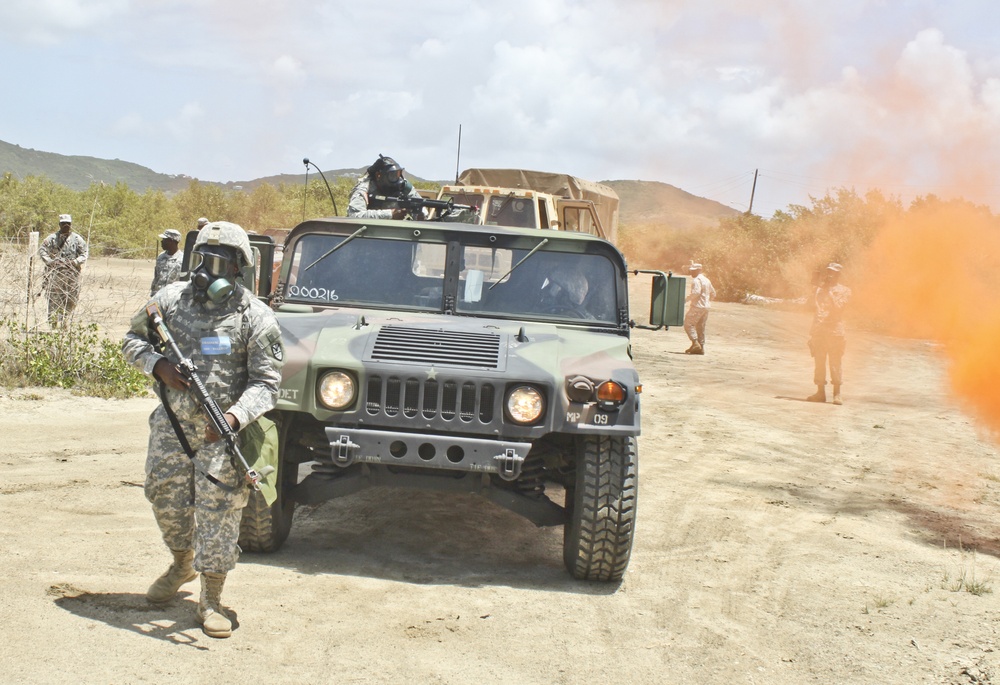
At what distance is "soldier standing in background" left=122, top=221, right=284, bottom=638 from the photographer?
434 centimetres

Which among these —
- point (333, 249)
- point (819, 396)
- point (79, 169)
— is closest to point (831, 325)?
point (819, 396)

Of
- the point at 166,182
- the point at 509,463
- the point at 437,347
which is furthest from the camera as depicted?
the point at 166,182

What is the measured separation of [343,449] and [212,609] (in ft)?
3.20

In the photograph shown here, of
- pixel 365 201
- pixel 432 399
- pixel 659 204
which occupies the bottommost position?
pixel 432 399

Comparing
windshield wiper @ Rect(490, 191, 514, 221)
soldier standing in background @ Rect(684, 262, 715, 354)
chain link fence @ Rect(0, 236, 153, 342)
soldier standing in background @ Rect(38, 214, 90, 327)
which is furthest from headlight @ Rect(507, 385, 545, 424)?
soldier standing in background @ Rect(684, 262, 715, 354)

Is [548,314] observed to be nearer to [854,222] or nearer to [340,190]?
[854,222]

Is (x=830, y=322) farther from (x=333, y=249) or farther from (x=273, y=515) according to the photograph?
(x=273, y=515)

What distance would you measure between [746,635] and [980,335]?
8.55 m

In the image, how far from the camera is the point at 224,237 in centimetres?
436

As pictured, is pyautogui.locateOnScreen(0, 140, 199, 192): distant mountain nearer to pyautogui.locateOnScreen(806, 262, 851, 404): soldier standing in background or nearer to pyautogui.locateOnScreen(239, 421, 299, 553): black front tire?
pyautogui.locateOnScreen(806, 262, 851, 404): soldier standing in background

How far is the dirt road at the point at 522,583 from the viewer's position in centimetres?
440

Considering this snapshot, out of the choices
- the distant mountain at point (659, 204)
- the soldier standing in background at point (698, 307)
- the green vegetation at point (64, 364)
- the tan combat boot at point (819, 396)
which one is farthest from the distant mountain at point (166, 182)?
the green vegetation at point (64, 364)

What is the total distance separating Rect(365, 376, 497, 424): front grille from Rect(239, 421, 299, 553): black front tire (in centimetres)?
54

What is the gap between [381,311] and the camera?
6195 millimetres
